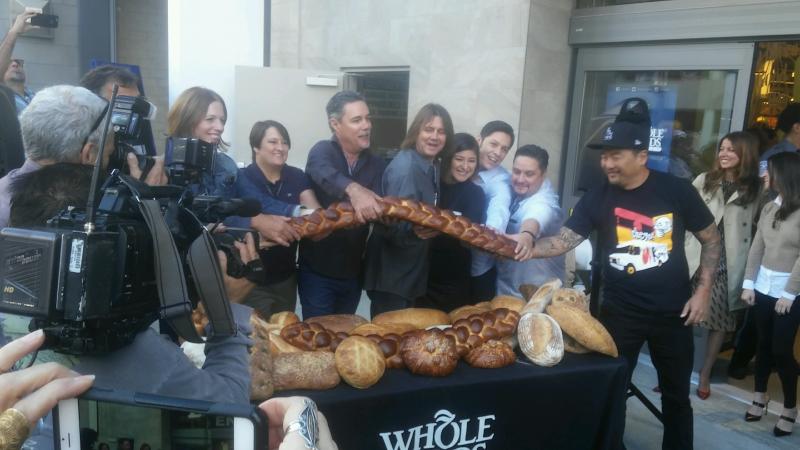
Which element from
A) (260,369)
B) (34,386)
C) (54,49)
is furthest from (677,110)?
(54,49)

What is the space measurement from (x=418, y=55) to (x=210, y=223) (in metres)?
5.41

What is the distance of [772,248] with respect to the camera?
3.81 metres

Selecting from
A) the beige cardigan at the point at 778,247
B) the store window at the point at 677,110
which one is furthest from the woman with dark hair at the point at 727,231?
the store window at the point at 677,110

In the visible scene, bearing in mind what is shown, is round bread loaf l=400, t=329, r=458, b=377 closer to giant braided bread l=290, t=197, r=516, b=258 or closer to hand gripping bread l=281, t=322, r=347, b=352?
hand gripping bread l=281, t=322, r=347, b=352

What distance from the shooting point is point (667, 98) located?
5000mm

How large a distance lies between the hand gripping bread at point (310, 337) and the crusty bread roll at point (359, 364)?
0.16m

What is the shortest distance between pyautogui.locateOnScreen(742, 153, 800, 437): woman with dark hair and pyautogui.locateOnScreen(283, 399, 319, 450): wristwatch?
358 centimetres

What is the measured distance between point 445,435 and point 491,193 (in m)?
1.76

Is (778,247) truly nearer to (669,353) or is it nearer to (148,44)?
(669,353)

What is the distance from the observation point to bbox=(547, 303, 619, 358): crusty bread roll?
2.73 m

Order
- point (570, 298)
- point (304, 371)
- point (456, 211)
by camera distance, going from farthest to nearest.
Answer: point (456, 211) < point (570, 298) < point (304, 371)

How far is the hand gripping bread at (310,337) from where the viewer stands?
98.2 inches

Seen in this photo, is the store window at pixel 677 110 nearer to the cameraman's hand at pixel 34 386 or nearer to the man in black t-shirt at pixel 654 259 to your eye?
the man in black t-shirt at pixel 654 259

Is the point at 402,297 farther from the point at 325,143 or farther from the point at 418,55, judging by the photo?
the point at 418,55
